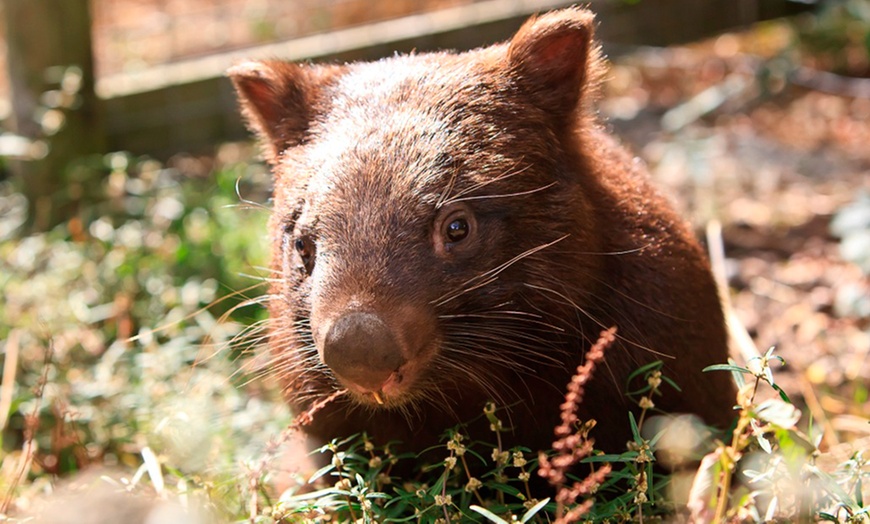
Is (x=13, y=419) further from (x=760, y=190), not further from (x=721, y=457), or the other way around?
(x=760, y=190)

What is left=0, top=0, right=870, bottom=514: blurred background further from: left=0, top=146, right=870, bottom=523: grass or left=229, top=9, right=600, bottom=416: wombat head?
left=229, top=9, right=600, bottom=416: wombat head

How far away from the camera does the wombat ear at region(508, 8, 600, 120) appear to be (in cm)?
341

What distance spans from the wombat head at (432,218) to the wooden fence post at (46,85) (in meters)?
3.31

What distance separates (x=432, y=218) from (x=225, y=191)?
3115mm

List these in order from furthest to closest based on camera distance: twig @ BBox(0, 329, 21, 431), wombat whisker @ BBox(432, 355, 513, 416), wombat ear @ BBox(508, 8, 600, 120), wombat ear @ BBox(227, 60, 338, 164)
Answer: twig @ BBox(0, 329, 21, 431) → wombat ear @ BBox(227, 60, 338, 164) → wombat ear @ BBox(508, 8, 600, 120) → wombat whisker @ BBox(432, 355, 513, 416)

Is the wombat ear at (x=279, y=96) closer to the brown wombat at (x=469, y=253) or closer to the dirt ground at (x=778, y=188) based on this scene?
the brown wombat at (x=469, y=253)

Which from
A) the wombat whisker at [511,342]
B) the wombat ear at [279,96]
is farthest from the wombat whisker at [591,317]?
the wombat ear at [279,96]

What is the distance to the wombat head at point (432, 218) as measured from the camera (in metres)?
2.96

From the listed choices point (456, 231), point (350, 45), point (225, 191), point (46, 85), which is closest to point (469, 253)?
point (456, 231)

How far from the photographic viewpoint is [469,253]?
312 cm

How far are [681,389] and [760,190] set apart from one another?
157 inches

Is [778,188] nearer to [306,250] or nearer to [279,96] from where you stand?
[279,96]

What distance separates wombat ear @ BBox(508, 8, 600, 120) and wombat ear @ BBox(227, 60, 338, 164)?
2.48 feet

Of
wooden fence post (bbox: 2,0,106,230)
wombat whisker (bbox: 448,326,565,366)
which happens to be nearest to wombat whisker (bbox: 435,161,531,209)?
wombat whisker (bbox: 448,326,565,366)
